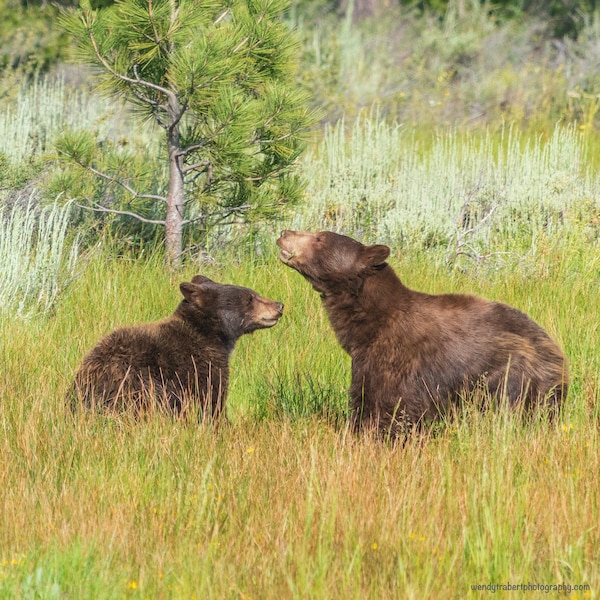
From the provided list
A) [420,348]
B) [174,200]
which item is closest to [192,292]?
[420,348]

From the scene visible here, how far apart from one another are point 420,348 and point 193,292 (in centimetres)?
137

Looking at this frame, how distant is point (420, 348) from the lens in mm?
4902

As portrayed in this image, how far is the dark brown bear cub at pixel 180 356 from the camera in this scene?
4.94 m

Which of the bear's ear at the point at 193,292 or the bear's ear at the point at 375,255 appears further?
the bear's ear at the point at 193,292

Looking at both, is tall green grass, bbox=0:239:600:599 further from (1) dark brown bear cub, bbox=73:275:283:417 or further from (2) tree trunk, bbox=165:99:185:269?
(2) tree trunk, bbox=165:99:185:269

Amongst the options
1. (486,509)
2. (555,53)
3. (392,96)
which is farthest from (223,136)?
(555,53)

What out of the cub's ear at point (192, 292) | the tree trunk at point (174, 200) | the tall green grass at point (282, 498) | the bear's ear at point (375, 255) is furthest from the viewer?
the tree trunk at point (174, 200)

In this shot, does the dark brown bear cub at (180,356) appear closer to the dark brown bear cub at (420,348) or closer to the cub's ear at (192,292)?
the cub's ear at (192,292)

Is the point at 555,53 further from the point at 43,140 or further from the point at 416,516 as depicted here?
the point at 416,516

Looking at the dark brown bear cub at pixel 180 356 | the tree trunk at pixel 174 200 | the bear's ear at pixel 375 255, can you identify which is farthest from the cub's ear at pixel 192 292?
the tree trunk at pixel 174 200

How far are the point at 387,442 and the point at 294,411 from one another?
0.66m

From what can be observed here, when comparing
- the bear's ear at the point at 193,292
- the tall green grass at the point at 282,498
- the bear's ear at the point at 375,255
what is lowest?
the tall green grass at the point at 282,498

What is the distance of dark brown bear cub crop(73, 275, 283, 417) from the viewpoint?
16.2ft

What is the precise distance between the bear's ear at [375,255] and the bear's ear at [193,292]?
40.2 inches
